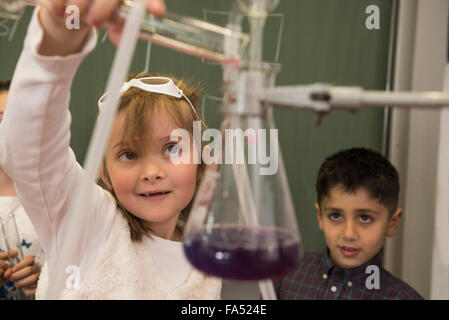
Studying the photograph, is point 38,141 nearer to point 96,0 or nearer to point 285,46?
point 96,0

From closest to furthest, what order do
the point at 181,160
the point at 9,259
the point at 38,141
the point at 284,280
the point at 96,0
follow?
the point at 96,0 < the point at 38,141 < the point at 181,160 < the point at 9,259 < the point at 284,280

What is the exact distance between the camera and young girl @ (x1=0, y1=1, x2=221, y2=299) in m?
0.64

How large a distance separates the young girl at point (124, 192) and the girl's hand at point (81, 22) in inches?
3.0

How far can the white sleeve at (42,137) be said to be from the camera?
554mm

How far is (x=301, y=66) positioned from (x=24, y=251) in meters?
0.95

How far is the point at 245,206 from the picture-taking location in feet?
1.63

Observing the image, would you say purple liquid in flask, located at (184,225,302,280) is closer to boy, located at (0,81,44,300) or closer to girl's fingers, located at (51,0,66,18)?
girl's fingers, located at (51,0,66,18)

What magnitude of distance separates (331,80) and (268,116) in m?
0.95

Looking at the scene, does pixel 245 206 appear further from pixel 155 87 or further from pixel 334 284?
pixel 334 284

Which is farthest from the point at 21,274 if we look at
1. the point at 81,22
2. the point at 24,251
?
the point at 81,22

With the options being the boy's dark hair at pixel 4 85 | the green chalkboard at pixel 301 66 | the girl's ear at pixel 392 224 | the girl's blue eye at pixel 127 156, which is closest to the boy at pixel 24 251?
the boy's dark hair at pixel 4 85

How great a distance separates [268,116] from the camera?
48cm

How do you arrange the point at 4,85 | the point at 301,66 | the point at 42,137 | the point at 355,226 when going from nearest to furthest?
the point at 42,137, the point at 355,226, the point at 4,85, the point at 301,66

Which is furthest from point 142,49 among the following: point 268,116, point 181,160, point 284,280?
point 268,116
